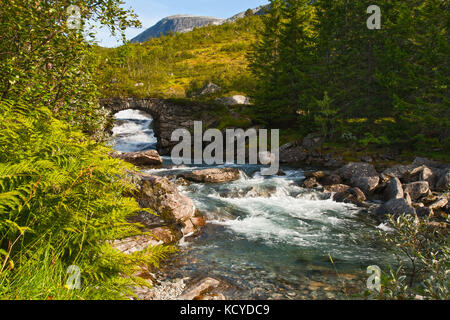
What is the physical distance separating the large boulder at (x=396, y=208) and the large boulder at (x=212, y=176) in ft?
31.7

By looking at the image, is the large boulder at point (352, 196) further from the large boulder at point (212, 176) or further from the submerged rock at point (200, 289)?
the submerged rock at point (200, 289)

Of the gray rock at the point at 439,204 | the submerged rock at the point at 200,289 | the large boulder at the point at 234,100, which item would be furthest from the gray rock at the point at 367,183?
the large boulder at the point at 234,100

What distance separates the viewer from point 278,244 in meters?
9.65

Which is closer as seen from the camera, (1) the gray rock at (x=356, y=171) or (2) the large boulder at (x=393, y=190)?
(2) the large boulder at (x=393, y=190)

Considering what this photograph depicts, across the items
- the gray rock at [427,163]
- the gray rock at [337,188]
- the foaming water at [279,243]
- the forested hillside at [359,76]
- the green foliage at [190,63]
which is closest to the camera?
the foaming water at [279,243]

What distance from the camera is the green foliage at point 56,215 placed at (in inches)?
85.2

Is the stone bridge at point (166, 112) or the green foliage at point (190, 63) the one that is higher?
the green foliage at point (190, 63)

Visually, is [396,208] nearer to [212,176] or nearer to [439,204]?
[439,204]

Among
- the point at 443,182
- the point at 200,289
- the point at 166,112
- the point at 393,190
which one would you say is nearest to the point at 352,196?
the point at 393,190

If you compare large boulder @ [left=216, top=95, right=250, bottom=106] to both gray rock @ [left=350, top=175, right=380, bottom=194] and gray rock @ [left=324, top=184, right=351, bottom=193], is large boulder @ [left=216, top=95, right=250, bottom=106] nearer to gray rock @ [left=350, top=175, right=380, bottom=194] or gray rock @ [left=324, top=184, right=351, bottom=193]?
gray rock @ [left=324, top=184, right=351, bottom=193]

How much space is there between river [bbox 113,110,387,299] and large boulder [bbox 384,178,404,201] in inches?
87.8

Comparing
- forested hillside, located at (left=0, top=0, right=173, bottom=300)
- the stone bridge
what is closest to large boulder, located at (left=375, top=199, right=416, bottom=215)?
forested hillside, located at (left=0, top=0, right=173, bottom=300)
